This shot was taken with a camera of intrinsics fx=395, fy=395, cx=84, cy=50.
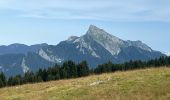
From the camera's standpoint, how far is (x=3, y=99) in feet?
107

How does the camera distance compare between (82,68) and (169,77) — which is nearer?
(169,77)

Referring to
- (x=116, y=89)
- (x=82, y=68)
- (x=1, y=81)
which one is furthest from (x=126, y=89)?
(x=1, y=81)

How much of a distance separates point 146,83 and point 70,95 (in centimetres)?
562

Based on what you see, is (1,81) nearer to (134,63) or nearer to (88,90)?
(134,63)

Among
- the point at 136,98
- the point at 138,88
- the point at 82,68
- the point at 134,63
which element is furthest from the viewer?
the point at 134,63

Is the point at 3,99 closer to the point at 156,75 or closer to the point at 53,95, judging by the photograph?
the point at 53,95

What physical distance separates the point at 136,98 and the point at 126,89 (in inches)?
151

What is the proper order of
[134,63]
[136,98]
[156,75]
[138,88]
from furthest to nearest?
[134,63] < [156,75] < [138,88] < [136,98]

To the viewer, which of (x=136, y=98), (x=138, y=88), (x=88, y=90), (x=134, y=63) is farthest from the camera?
(x=134, y=63)

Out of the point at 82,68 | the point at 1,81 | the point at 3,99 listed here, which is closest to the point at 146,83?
the point at 3,99

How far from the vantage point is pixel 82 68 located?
76.8 m

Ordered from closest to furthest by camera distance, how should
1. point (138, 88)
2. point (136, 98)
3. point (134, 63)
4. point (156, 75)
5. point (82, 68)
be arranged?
point (136, 98)
point (138, 88)
point (156, 75)
point (82, 68)
point (134, 63)

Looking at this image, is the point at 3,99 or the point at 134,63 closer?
the point at 3,99

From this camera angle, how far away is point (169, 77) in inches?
1197
